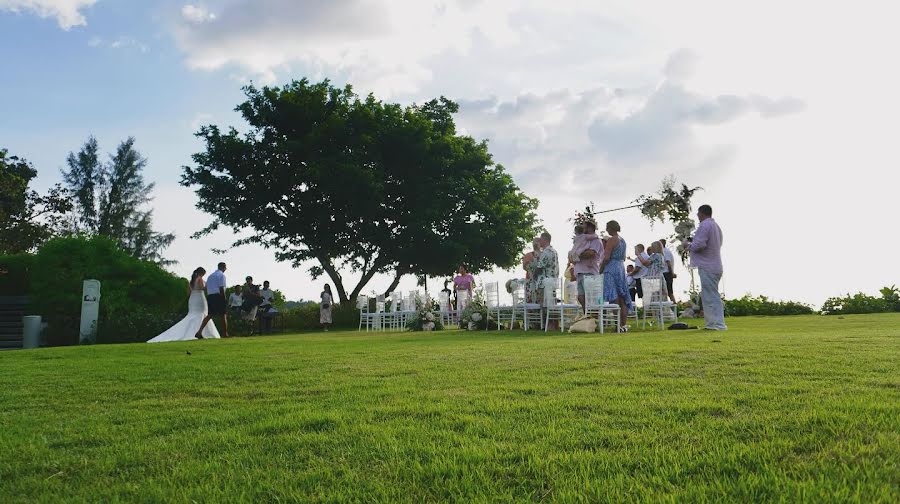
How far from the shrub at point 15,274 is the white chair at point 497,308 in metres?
20.7

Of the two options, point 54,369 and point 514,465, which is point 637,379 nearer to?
point 514,465

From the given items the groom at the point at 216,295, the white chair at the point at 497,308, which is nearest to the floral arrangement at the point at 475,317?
the white chair at the point at 497,308

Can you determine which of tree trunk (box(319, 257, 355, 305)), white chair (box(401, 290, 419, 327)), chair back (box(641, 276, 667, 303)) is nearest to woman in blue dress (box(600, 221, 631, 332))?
chair back (box(641, 276, 667, 303))

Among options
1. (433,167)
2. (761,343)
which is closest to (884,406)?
(761,343)

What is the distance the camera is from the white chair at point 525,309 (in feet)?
48.0

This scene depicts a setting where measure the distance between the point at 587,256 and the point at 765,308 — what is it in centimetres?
1233

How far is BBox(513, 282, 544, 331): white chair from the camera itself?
1464cm

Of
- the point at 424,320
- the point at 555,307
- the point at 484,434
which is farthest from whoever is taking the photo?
the point at 424,320

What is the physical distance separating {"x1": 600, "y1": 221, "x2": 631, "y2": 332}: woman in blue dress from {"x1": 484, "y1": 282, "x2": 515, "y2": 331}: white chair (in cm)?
297

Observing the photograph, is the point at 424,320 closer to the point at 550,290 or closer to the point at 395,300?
the point at 395,300

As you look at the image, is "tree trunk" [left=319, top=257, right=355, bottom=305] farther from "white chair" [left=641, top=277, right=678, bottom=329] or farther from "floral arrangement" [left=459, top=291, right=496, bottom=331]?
"white chair" [left=641, top=277, right=678, bottom=329]

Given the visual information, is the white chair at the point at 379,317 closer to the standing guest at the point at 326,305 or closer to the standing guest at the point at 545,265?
the standing guest at the point at 326,305

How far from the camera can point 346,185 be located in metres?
27.0

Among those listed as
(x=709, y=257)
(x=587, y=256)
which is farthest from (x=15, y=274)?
(x=709, y=257)
